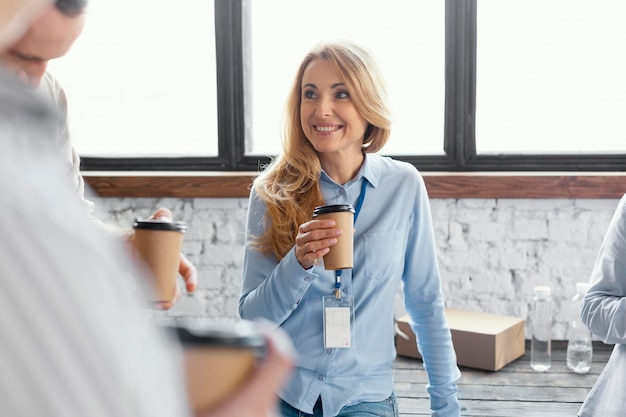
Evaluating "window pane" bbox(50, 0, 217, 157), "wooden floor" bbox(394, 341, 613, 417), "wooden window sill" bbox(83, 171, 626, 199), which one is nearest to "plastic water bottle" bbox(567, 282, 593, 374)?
"wooden floor" bbox(394, 341, 613, 417)

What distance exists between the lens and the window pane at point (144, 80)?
153 inches

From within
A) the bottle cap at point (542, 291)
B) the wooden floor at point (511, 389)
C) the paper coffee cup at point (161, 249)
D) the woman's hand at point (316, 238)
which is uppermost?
the paper coffee cup at point (161, 249)

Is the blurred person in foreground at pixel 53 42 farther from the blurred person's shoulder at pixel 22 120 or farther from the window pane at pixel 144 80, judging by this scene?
the window pane at pixel 144 80

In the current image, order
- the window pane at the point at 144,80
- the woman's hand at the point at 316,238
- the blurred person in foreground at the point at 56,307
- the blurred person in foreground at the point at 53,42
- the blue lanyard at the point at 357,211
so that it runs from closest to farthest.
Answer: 1. the blurred person in foreground at the point at 56,307
2. the blurred person in foreground at the point at 53,42
3. the woman's hand at the point at 316,238
4. the blue lanyard at the point at 357,211
5. the window pane at the point at 144,80

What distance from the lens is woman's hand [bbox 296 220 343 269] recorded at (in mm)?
1766

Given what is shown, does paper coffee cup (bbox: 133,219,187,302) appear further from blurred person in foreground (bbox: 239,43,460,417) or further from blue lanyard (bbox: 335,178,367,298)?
blue lanyard (bbox: 335,178,367,298)

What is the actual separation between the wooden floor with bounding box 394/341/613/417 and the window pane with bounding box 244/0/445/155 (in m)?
1.29

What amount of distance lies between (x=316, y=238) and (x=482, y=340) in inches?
54.8

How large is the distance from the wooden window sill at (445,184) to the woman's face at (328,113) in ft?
4.50

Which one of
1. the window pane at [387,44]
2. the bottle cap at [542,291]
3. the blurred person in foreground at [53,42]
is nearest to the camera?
the blurred person in foreground at [53,42]

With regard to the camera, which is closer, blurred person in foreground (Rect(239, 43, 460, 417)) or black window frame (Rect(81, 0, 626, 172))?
blurred person in foreground (Rect(239, 43, 460, 417))

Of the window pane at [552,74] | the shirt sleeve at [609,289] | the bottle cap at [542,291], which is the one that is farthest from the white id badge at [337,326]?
the window pane at [552,74]

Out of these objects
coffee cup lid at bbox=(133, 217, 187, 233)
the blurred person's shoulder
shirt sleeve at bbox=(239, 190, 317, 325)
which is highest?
the blurred person's shoulder

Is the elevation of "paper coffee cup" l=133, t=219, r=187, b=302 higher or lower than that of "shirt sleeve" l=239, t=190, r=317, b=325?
higher
